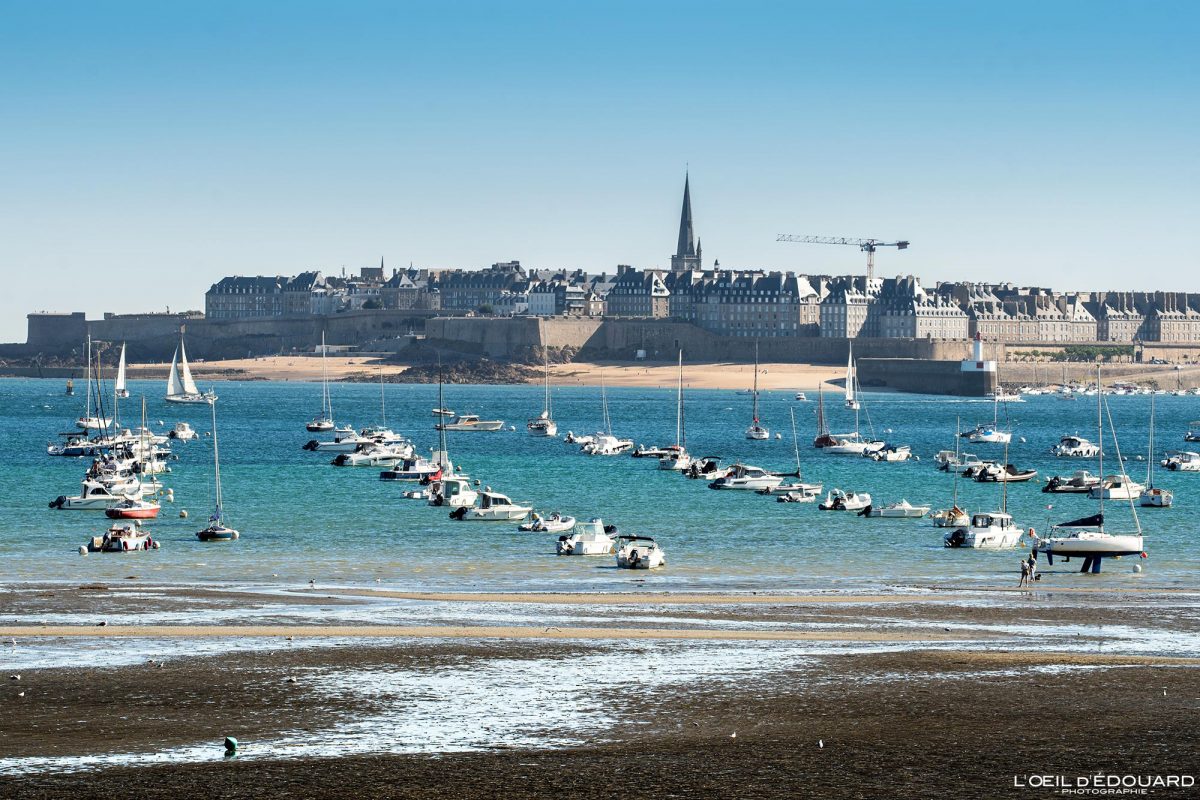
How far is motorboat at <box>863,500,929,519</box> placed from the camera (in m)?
60.7

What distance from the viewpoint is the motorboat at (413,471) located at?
75250mm

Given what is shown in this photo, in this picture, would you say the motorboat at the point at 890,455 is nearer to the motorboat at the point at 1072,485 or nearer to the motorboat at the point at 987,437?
the motorboat at the point at 987,437

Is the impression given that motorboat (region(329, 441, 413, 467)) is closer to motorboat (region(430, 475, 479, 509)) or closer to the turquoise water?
the turquoise water

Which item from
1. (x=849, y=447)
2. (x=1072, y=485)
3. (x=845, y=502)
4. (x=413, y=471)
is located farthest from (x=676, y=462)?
(x=845, y=502)

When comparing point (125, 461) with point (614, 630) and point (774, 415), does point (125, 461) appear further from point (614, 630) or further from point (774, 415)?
point (774, 415)

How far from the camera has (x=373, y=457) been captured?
87.1m

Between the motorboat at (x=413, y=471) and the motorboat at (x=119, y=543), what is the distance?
25.5 meters

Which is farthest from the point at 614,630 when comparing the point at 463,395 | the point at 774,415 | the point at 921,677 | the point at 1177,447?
the point at 463,395

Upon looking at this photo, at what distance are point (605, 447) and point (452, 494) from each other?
110 feet

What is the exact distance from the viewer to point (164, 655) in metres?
30.7

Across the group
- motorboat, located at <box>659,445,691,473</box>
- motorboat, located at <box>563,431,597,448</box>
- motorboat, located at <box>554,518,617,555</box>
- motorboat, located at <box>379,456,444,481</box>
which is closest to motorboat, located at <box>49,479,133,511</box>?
motorboat, located at <box>379,456,444,481</box>

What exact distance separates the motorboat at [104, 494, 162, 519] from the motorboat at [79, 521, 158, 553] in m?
7.44

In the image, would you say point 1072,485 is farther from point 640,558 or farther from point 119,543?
point 119,543

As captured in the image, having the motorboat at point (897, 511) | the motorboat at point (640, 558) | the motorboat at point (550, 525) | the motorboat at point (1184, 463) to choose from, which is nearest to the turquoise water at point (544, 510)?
the motorboat at point (640, 558)
